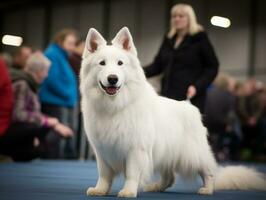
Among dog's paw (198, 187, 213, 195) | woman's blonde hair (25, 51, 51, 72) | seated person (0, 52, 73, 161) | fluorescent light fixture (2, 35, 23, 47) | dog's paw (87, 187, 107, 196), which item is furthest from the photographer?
fluorescent light fixture (2, 35, 23, 47)

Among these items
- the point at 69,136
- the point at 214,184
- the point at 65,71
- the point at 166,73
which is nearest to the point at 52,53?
the point at 65,71

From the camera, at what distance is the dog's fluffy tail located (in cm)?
540

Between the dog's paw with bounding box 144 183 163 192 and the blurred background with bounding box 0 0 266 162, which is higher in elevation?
the blurred background with bounding box 0 0 266 162

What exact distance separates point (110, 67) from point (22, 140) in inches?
195

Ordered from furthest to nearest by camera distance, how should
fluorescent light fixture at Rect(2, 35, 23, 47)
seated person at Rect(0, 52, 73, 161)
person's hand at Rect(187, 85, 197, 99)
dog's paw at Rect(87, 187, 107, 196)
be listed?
fluorescent light fixture at Rect(2, 35, 23, 47) < seated person at Rect(0, 52, 73, 161) < person's hand at Rect(187, 85, 197, 99) < dog's paw at Rect(87, 187, 107, 196)

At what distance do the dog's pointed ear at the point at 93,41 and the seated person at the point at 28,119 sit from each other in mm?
4435

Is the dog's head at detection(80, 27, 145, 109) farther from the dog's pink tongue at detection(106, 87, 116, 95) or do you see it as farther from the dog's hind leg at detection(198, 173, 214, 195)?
the dog's hind leg at detection(198, 173, 214, 195)

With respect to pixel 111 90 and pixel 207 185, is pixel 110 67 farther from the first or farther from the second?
pixel 207 185

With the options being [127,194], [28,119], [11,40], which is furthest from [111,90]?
[11,40]

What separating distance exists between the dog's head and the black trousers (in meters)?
4.49

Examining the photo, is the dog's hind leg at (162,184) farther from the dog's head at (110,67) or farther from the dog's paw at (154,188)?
the dog's head at (110,67)

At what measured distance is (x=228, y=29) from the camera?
20141mm

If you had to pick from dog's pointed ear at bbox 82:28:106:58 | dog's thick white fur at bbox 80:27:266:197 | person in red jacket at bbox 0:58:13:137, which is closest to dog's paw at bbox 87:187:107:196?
dog's thick white fur at bbox 80:27:266:197

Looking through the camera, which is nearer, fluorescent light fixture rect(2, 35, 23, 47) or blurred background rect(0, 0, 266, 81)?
fluorescent light fixture rect(2, 35, 23, 47)
